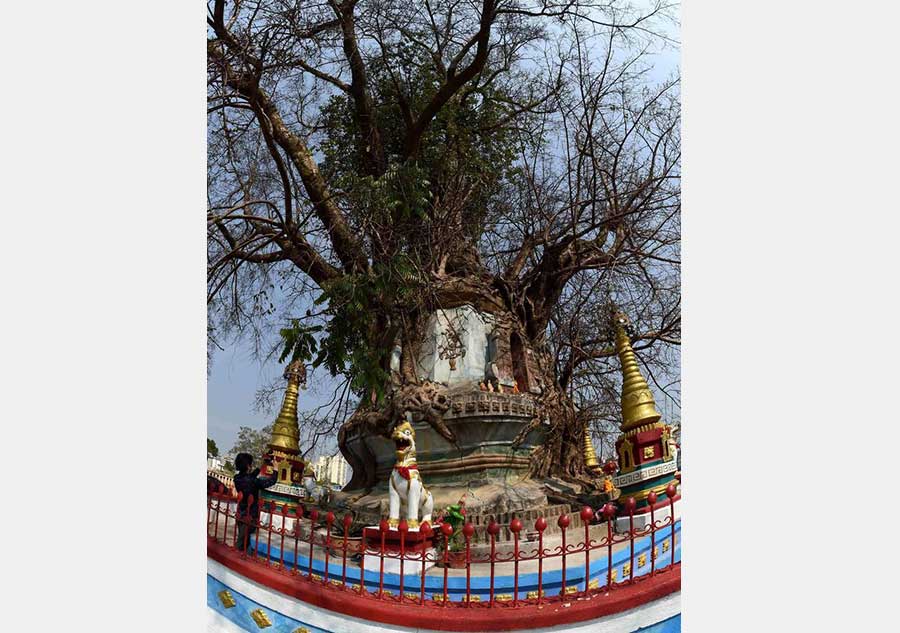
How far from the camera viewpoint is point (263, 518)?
4559 millimetres

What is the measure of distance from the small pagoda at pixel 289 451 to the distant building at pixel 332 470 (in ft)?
0.25

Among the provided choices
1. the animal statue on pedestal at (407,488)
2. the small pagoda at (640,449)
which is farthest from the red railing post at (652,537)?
the animal statue on pedestal at (407,488)

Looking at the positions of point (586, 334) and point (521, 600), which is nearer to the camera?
point (521, 600)

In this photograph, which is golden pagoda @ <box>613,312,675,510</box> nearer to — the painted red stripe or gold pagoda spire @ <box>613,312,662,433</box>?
gold pagoda spire @ <box>613,312,662,433</box>

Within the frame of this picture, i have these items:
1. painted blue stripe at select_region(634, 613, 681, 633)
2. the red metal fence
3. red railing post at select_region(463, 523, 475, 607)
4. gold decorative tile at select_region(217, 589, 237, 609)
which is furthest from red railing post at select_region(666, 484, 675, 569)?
gold decorative tile at select_region(217, 589, 237, 609)

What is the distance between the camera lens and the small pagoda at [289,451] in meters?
4.70

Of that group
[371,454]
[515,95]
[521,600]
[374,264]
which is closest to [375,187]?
[374,264]

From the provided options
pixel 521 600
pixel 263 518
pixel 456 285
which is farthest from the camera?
pixel 456 285

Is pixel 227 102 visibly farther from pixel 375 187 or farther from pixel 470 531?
pixel 470 531

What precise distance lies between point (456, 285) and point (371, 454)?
3.76 ft

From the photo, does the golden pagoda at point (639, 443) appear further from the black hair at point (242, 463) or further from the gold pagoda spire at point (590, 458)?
the black hair at point (242, 463)

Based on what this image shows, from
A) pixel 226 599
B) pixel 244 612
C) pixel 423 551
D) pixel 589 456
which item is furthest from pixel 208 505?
pixel 589 456

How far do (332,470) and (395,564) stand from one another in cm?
112

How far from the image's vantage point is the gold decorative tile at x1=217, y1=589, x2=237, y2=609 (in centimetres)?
420
